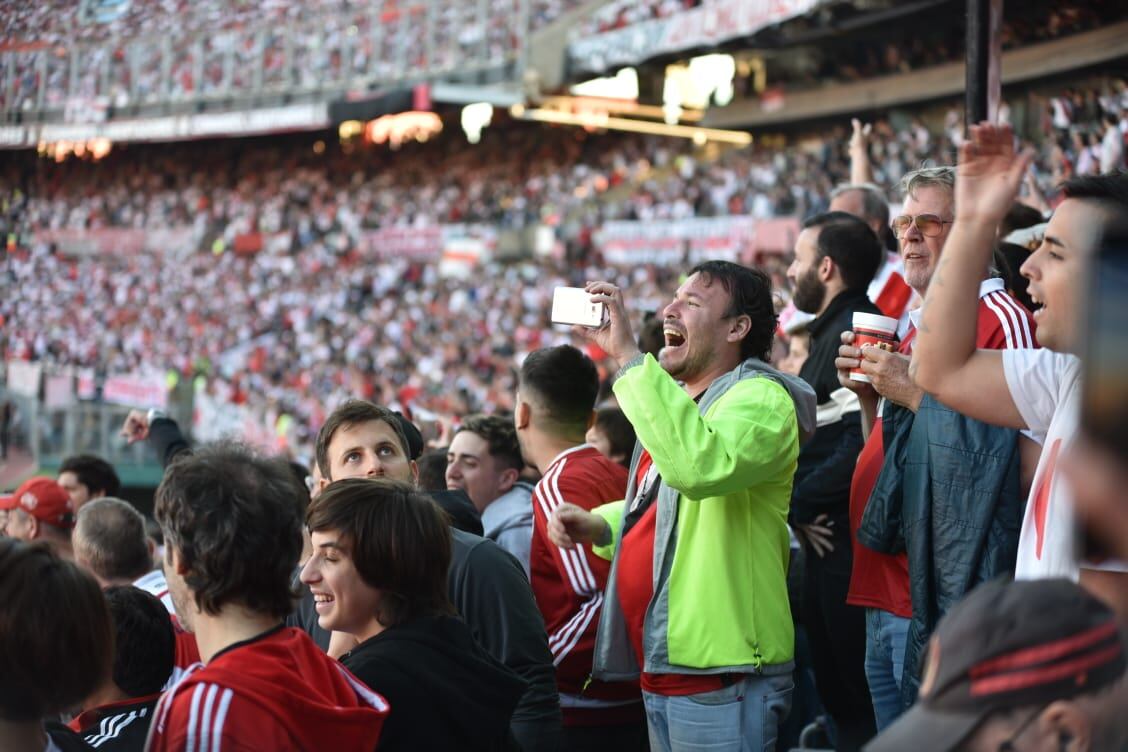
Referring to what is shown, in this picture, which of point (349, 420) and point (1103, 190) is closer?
point (1103, 190)

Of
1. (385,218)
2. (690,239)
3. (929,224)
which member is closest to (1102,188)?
(929,224)

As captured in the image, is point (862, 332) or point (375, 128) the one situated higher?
point (375, 128)

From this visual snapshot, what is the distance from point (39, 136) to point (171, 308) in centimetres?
774

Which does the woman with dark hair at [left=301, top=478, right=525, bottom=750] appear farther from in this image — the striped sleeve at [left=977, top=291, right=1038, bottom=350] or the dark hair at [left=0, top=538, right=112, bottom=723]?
the striped sleeve at [left=977, top=291, right=1038, bottom=350]

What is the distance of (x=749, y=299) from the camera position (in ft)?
11.5

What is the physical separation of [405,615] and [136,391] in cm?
1708

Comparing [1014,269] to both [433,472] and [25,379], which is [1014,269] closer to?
[433,472]

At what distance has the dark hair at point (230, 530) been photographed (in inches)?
88.2

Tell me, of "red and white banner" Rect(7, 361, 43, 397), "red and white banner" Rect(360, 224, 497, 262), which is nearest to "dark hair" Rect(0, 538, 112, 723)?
"red and white banner" Rect(7, 361, 43, 397)

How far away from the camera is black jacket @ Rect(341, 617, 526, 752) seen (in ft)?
8.22

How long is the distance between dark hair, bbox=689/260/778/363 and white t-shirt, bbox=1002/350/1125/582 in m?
1.13

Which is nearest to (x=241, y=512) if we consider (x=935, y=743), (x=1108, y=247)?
(x=935, y=743)

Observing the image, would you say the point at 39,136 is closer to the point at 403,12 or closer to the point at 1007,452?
the point at 403,12

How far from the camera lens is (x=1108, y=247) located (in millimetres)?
1586
